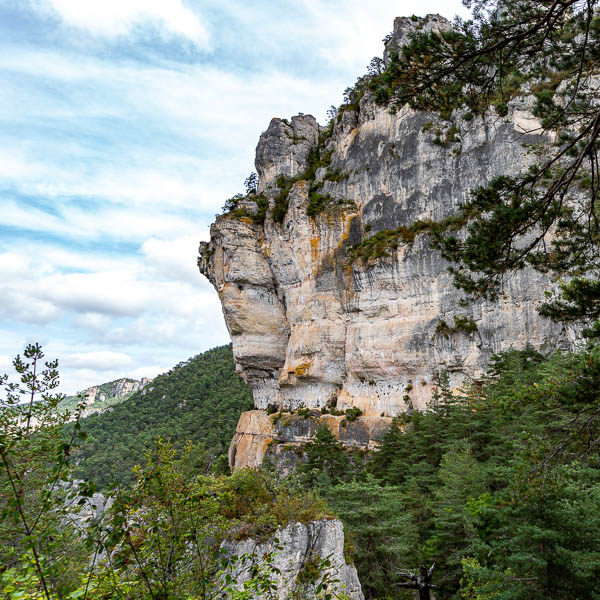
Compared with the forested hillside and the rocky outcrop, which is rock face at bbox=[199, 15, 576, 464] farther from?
the forested hillside

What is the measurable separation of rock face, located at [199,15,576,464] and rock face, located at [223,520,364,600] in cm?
2014

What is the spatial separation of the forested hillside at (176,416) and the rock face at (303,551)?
2940 cm

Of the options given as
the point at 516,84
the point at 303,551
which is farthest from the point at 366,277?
the point at 303,551

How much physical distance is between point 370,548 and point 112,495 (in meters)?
10.4

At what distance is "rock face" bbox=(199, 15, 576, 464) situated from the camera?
1066 inches

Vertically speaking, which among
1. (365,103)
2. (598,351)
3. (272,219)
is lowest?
(598,351)

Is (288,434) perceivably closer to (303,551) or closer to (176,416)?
(303,551)

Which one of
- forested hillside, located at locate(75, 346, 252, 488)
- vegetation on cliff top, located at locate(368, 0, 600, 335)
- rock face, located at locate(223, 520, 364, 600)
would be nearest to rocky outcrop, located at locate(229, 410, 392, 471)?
forested hillside, located at locate(75, 346, 252, 488)

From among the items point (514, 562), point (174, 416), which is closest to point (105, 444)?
point (174, 416)

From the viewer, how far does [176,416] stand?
200ft

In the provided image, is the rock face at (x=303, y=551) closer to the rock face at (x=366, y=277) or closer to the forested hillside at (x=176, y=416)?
the rock face at (x=366, y=277)

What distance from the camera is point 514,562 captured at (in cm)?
757

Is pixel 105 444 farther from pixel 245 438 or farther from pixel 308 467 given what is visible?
pixel 308 467

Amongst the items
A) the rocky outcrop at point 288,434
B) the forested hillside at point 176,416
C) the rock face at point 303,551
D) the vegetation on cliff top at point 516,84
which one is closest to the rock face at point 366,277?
the rocky outcrop at point 288,434
